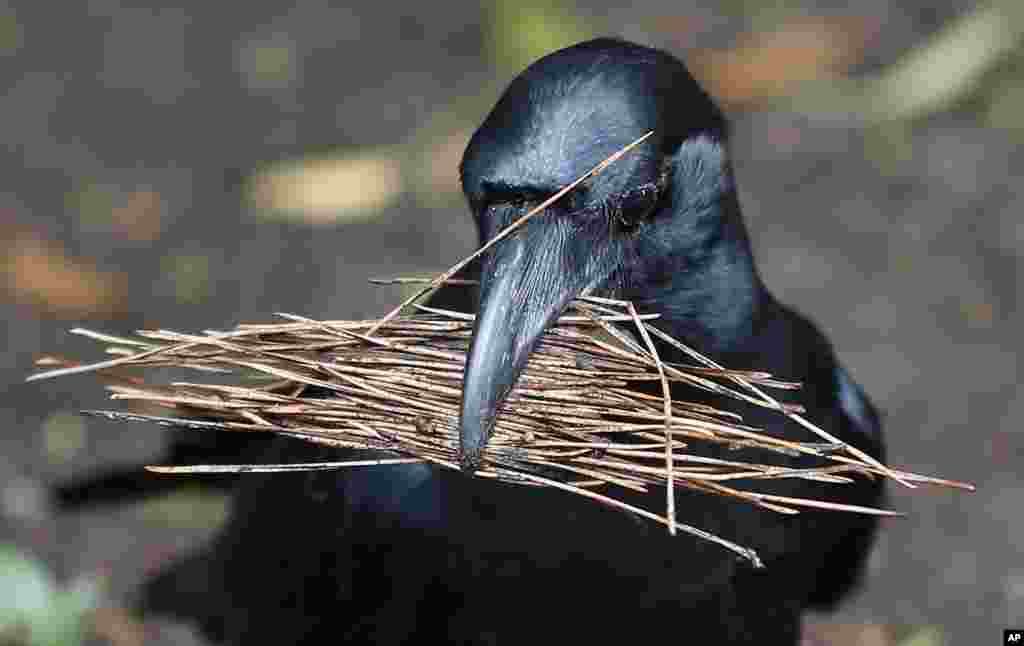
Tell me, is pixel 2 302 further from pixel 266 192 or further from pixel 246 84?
pixel 246 84

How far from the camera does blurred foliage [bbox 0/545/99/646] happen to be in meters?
4.43

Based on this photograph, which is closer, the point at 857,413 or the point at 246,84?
the point at 857,413

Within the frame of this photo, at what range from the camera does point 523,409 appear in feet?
9.15

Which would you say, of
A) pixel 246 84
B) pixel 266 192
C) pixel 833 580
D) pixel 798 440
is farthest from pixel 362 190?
pixel 798 440

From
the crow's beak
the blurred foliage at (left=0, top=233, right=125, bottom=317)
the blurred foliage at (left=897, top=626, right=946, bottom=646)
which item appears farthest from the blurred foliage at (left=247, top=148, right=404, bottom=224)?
the crow's beak

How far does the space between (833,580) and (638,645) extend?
0.89 metres

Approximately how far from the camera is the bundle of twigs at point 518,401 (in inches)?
108

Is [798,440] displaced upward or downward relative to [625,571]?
upward

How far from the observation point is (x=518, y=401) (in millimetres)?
2803

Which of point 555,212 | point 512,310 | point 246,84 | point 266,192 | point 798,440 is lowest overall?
point 798,440

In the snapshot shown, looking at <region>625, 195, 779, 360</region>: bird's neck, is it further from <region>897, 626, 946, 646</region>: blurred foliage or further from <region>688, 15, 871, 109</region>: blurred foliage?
<region>688, 15, 871, 109</region>: blurred foliage

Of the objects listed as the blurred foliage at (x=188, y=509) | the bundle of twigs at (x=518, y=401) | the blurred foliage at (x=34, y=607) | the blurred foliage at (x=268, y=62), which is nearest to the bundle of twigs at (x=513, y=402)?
the bundle of twigs at (x=518, y=401)

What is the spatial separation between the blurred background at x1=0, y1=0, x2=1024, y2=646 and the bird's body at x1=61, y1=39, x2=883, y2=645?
45cm

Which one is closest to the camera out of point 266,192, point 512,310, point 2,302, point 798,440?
point 512,310
